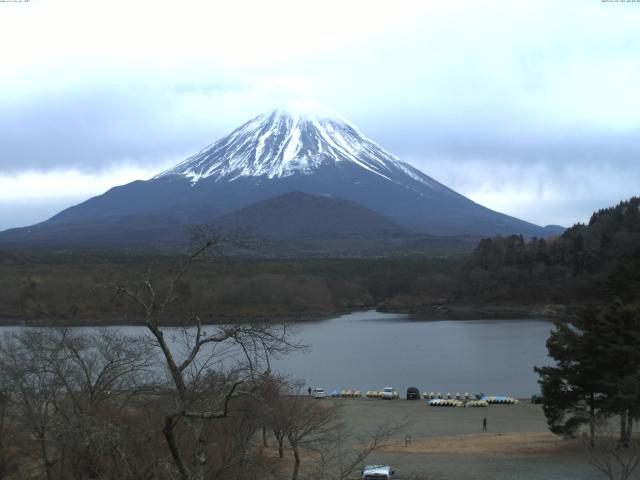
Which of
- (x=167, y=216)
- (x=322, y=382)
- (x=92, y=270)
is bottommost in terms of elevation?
(x=322, y=382)

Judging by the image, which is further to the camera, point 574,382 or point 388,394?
point 388,394

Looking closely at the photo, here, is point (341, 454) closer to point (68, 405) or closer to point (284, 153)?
point (68, 405)

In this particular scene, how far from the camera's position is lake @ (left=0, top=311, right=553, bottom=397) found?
91.2 ft

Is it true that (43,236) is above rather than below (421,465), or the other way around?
above

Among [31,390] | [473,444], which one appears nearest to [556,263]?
[473,444]

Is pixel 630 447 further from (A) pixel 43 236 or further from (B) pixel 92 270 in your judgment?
(A) pixel 43 236

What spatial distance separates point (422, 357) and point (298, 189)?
12720cm

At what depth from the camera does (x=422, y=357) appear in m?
34.1

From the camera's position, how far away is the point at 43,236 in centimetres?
12200

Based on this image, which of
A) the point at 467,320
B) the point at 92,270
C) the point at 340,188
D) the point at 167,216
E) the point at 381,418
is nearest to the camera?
the point at 381,418

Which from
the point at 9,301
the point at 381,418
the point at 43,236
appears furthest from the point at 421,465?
the point at 43,236

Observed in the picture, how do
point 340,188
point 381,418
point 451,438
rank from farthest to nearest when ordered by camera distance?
point 340,188 → point 381,418 → point 451,438

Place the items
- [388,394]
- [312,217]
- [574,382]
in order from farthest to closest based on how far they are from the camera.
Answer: [312,217], [388,394], [574,382]

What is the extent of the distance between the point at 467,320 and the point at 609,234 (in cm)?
1638
